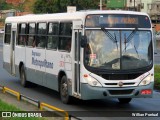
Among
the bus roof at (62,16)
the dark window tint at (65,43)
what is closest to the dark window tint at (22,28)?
the bus roof at (62,16)

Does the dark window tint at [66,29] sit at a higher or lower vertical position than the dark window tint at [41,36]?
higher

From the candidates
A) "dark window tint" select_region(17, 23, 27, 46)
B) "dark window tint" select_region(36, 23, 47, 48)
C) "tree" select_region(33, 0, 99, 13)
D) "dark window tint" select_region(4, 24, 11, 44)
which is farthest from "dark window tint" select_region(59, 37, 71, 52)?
"tree" select_region(33, 0, 99, 13)

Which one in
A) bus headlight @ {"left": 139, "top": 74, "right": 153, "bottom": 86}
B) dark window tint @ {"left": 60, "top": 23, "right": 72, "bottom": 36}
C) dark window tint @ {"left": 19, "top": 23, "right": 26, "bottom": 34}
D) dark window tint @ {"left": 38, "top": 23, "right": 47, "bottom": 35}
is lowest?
bus headlight @ {"left": 139, "top": 74, "right": 153, "bottom": 86}

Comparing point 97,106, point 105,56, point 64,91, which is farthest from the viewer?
point 64,91

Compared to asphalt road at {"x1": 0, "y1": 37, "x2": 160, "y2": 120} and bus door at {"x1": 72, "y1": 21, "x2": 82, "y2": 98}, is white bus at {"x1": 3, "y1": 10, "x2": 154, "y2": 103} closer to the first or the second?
bus door at {"x1": 72, "y1": 21, "x2": 82, "y2": 98}

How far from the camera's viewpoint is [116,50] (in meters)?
13.7

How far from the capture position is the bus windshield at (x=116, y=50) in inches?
535

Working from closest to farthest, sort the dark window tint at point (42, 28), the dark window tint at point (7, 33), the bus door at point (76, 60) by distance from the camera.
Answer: the bus door at point (76, 60), the dark window tint at point (42, 28), the dark window tint at point (7, 33)

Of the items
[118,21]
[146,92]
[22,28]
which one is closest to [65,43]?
[118,21]

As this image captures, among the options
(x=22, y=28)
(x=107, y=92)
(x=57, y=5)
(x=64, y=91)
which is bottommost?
(x=57, y=5)

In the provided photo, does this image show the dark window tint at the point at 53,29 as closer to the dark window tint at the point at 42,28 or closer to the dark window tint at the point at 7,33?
the dark window tint at the point at 42,28

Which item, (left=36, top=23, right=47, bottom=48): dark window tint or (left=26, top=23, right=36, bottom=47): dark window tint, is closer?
(left=36, top=23, right=47, bottom=48): dark window tint

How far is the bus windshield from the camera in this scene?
1359 cm

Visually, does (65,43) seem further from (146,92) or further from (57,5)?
(57,5)
